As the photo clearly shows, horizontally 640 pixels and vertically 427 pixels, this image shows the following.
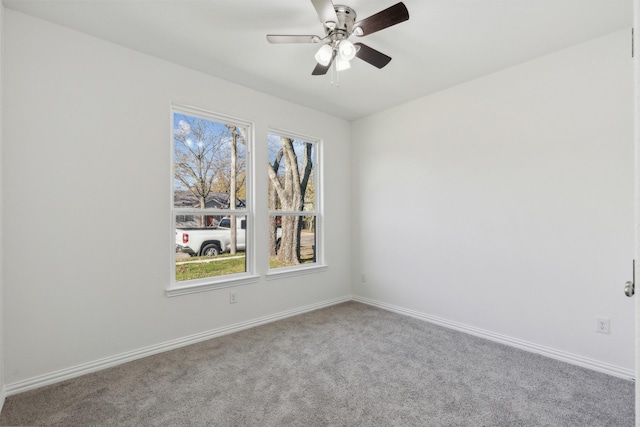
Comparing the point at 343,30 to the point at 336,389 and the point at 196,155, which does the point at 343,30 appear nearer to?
the point at 196,155

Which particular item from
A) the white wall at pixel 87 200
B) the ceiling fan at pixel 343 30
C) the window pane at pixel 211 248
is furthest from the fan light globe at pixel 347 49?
the window pane at pixel 211 248

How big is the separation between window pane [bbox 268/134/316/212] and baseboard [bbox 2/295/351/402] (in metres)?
1.31

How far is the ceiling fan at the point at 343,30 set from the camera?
72.1 inches

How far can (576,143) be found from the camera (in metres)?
2.58

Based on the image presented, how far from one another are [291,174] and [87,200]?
87.1 inches

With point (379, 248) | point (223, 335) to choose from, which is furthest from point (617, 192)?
point (223, 335)

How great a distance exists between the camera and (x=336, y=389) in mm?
2176

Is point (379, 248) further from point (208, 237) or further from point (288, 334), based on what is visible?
point (208, 237)

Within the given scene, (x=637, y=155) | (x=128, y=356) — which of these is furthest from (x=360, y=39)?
(x=128, y=356)

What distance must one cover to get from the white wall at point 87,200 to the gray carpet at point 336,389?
307mm

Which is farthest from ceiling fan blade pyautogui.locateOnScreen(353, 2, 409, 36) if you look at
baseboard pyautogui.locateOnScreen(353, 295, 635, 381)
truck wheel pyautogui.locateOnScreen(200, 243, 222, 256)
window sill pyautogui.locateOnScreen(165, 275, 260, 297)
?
baseboard pyautogui.locateOnScreen(353, 295, 635, 381)

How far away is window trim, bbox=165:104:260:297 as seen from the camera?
113 inches

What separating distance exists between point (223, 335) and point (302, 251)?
143 cm

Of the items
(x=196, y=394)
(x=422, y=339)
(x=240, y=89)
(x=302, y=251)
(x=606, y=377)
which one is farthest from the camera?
(x=302, y=251)
